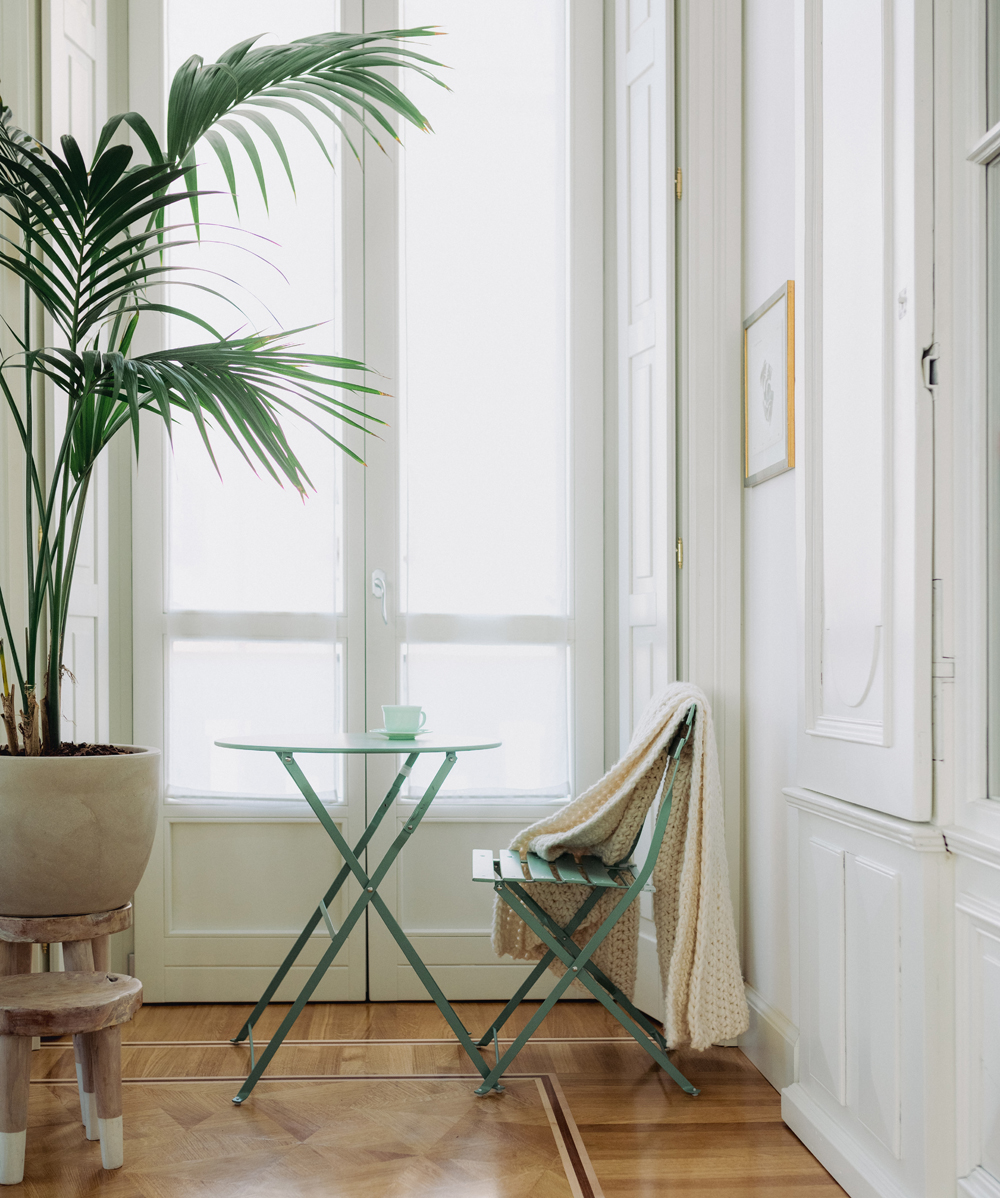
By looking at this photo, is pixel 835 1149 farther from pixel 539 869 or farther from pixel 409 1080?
pixel 409 1080

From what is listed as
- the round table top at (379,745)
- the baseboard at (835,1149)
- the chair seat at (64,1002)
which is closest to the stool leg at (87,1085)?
the chair seat at (64,1002)

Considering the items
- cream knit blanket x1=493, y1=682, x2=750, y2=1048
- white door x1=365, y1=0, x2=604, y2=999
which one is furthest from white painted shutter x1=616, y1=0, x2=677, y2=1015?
cream knit blanket x1=493, y1=682, x2=750, y2=1048

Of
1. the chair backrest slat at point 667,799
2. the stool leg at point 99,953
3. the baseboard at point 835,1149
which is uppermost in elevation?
the chair backrest slat at point 667,799

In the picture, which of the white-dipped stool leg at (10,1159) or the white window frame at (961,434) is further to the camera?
the white-dipped stool leg at (10,1159)

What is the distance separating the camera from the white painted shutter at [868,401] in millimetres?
1584

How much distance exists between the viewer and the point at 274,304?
9.69 ft

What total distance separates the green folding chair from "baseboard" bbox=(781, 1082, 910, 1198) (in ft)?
0.81

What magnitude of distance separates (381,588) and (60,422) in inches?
37.5

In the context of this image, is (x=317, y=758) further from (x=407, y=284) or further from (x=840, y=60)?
(x=840, y=60)

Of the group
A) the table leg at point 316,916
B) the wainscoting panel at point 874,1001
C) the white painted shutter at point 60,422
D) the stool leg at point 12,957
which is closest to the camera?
the wainscoting panel at point 874,1001

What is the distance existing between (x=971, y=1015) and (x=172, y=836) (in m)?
2.17

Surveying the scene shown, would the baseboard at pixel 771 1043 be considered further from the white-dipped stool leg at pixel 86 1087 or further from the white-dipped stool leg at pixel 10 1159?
the white-dipped stool leg at pixel 10 1159

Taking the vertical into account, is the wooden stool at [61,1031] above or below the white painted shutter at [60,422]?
below

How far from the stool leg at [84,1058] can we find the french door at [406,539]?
33.3 inches
